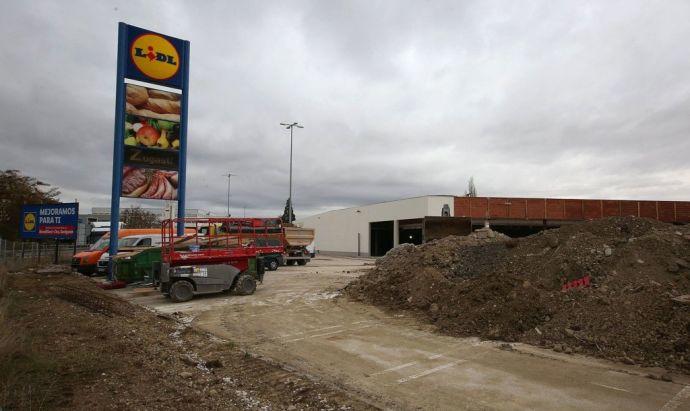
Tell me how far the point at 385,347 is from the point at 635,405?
389cm

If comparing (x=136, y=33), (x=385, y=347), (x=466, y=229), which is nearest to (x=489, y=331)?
(x=385, y=347)

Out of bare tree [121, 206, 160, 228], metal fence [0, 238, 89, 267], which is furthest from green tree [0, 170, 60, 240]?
bare tree [121, 206, 160, 228]

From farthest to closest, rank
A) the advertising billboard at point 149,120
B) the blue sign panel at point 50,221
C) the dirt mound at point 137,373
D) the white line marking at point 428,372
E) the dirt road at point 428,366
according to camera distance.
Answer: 1. the blue sign panel at point 50,221
2. the advertising billboard at point 149,120
3. the white line marking at point 428,372
4. the dirt road at point 428,366
5. the dirt mound at point 137,373

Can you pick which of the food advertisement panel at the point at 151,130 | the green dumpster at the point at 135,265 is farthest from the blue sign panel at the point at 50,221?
the green dumpster at the point at 135,265

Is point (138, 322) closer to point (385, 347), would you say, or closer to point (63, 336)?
point (63, 336)

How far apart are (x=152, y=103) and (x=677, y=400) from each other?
21.3 m

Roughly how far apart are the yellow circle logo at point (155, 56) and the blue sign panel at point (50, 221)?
30.0 feet

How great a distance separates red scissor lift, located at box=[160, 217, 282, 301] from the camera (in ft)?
46.3

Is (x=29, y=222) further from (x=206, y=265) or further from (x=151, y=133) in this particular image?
(x=206, y=265)

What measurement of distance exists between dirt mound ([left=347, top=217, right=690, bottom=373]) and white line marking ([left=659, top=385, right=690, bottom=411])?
1.06 m

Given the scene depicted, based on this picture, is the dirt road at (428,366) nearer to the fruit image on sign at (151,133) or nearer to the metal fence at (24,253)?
the fruit image on sign at (151,133)

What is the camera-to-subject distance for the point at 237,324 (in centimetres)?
1050

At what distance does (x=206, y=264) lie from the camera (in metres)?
14.7

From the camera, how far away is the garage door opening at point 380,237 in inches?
2005
